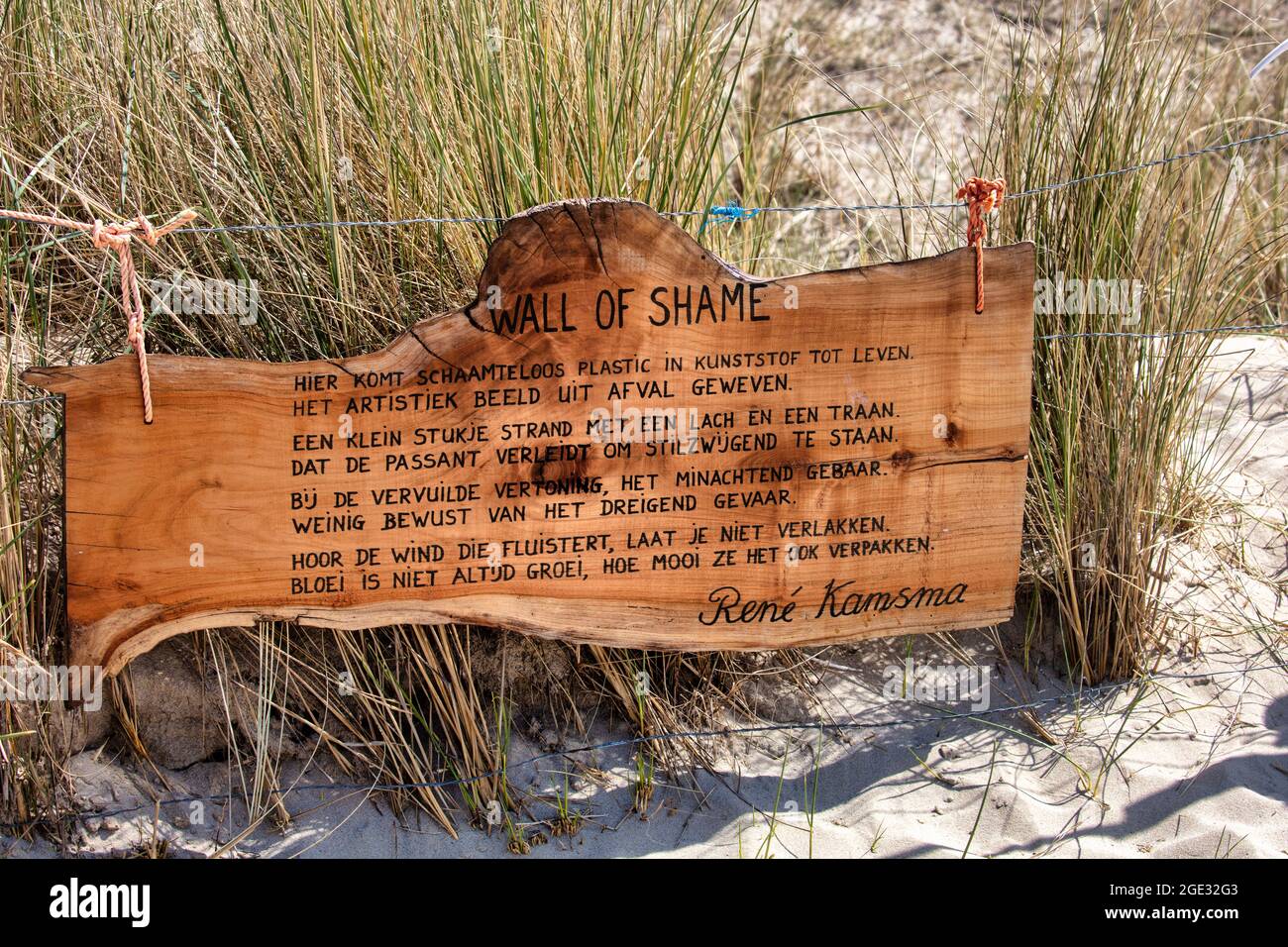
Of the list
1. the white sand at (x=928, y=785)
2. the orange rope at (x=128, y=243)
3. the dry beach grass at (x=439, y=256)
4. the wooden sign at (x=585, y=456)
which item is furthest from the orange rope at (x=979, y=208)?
the orange rope at (x=128, y=243)

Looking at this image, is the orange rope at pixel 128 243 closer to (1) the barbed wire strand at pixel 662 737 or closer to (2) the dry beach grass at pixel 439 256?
(2) the dry beach grass at pixel 439 256

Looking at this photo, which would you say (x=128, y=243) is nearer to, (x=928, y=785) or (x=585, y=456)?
(x=585, y=456)

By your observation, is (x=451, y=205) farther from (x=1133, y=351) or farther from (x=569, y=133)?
(x=1133, y=351)

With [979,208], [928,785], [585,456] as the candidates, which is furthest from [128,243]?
[928,785]

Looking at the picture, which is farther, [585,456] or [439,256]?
[439,256]

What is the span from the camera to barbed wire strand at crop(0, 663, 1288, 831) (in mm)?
2400

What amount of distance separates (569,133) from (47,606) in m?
1.52

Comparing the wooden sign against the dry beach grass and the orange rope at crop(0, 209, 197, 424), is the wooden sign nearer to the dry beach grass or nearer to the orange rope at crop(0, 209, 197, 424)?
the orange rope at crop(0, 209, 197, 424)

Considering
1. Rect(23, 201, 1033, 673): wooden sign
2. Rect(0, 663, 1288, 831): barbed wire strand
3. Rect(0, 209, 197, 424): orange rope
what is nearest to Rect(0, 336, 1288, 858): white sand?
Rect(0, 663, 1288, 831): barbed wire strand

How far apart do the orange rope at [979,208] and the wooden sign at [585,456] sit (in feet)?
0.10

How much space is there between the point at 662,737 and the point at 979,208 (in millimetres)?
1325

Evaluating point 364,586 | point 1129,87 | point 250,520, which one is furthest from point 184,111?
point 1129,87

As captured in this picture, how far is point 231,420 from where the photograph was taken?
2.21 metres

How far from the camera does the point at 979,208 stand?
2.35 meters
